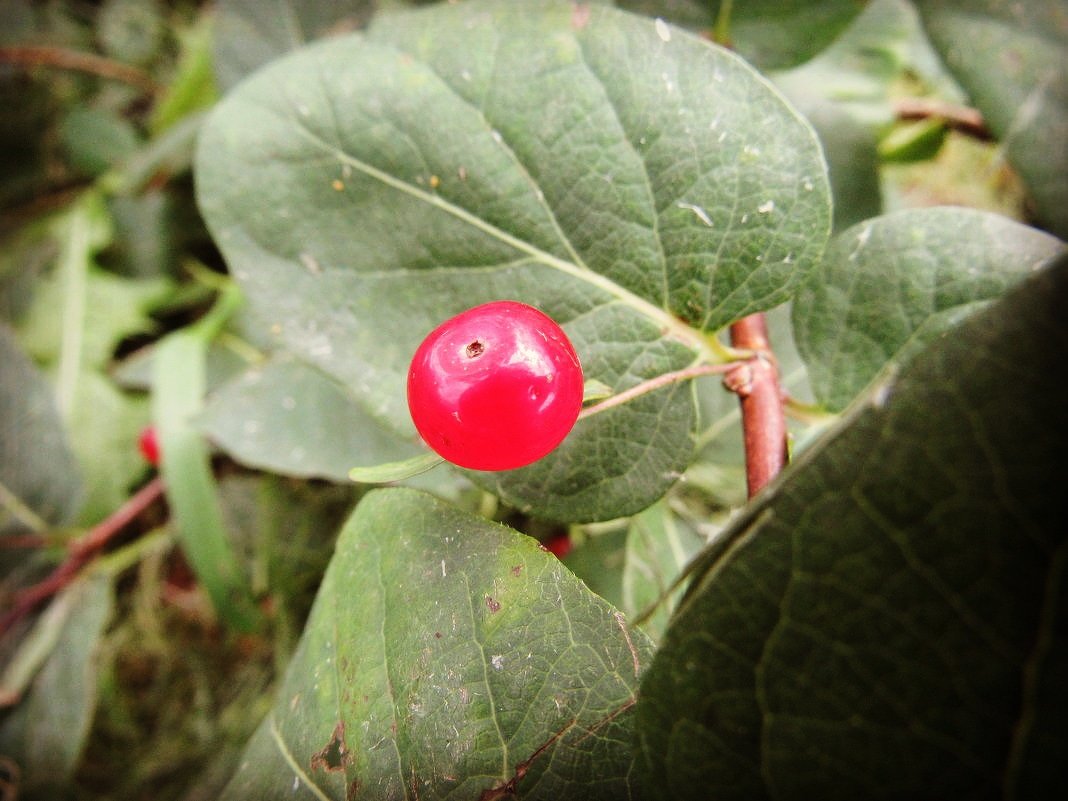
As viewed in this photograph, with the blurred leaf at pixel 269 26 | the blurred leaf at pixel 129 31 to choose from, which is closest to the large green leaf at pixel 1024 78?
the blurred leaf at pixel 269 26

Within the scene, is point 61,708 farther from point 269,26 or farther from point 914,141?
point 914,141

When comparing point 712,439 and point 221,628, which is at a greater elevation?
point 712,439

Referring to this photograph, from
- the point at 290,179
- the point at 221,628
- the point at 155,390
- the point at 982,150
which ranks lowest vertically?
the point at 221,628

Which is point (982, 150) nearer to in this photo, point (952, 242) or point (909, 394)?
point (952, 242)

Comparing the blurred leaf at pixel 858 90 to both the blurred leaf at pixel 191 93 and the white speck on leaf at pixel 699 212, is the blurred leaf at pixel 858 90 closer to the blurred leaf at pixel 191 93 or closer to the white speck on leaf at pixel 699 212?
the white speck on leaf at pixel 699 212

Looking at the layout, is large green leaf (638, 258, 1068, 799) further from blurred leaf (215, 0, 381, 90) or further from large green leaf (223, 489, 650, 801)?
blurred leaf (215, 0, 381, 90)

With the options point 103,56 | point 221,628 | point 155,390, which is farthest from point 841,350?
point 103,56

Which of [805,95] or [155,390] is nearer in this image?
[805,95]

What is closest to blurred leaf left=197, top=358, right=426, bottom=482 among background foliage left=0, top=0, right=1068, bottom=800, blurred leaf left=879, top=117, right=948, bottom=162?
background foliage left=0, top=0, right=1068, bottom=800

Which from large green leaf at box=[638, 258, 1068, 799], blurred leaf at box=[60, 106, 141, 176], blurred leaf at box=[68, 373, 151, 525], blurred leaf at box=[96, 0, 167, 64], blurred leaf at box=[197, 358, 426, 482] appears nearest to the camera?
large green leaf at box=[638, 258, 1068, 799]
